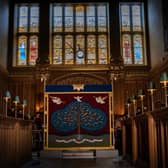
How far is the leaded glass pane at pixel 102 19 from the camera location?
1495 centimetres

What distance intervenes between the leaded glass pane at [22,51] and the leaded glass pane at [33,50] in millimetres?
252

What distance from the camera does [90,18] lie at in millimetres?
15109

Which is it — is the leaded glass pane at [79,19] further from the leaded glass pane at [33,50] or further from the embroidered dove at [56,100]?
the embroidered dove at [56,100]

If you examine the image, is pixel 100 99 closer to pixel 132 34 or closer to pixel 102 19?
pixel 132 34

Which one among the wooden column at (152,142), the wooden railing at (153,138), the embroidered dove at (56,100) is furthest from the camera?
the embroidered dove at (56,100)

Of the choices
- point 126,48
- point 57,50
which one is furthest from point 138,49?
point 57,50

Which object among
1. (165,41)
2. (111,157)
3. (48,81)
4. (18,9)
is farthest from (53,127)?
(18,9)

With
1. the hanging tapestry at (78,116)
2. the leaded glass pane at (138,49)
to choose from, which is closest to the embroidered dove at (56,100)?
the hanging tapestry at (78,116)

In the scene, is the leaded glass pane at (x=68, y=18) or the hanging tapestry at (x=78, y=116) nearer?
the hanging tapestry at (x=78, y=116)

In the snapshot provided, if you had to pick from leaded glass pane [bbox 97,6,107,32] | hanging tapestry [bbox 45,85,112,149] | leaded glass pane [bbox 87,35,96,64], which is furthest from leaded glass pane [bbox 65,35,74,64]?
hanging tapestry [bbox 45,85,112,149]

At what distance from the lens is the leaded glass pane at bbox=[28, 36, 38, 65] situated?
48.0ft

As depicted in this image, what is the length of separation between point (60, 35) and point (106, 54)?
7.99ft

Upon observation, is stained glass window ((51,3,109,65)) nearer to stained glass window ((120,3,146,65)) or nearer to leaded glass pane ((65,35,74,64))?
leaded glass pane ((65,35,74,64))

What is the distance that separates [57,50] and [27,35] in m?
1.65
